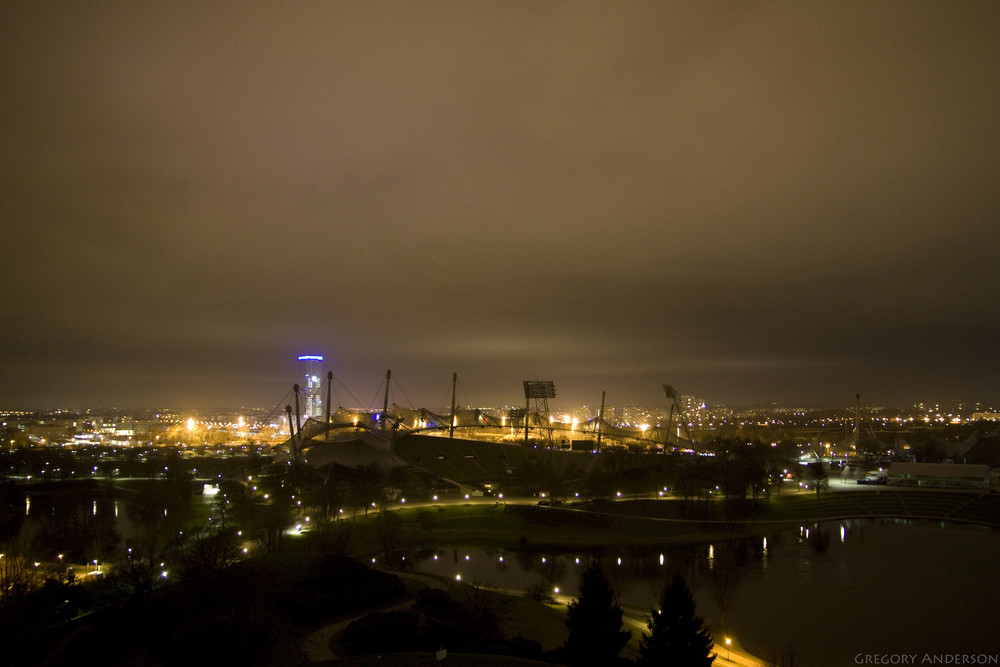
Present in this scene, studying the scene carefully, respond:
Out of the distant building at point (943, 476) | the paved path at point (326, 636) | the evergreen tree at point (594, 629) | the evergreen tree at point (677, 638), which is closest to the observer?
the evergreen tree at point (677, 638)

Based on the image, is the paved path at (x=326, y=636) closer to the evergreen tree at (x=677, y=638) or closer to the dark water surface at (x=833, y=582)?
the evergreen tree at (x=677, y=638)

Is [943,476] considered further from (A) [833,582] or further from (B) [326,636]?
(B) [326,636]

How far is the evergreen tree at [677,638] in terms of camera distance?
43.2 feet

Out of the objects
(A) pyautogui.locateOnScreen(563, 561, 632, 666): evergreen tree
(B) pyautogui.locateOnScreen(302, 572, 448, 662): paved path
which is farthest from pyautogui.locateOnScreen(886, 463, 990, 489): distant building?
(B) pyautogui.locateOnScreen(302, 572, 448, 662): paved path

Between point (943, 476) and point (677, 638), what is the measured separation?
45.2 meters

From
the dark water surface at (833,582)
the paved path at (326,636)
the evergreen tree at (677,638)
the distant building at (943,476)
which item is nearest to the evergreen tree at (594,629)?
the evergreen tree at (677,638)

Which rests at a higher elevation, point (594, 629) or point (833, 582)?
point (594, 629)

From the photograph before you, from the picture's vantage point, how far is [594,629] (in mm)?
14555

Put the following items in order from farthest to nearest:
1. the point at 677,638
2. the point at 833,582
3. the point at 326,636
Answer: the point at 833,582, the point at 326,636, the point at 677,638

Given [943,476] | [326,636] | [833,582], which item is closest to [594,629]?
[326,636]

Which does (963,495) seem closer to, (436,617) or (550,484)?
(550,484)

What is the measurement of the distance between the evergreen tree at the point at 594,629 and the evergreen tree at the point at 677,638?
984 mm

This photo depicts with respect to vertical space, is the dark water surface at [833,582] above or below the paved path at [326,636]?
below

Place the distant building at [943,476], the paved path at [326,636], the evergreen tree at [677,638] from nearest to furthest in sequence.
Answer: the evergreen tree at [677,638] < the paved path at [326,636] < the distant building at [943,476]
